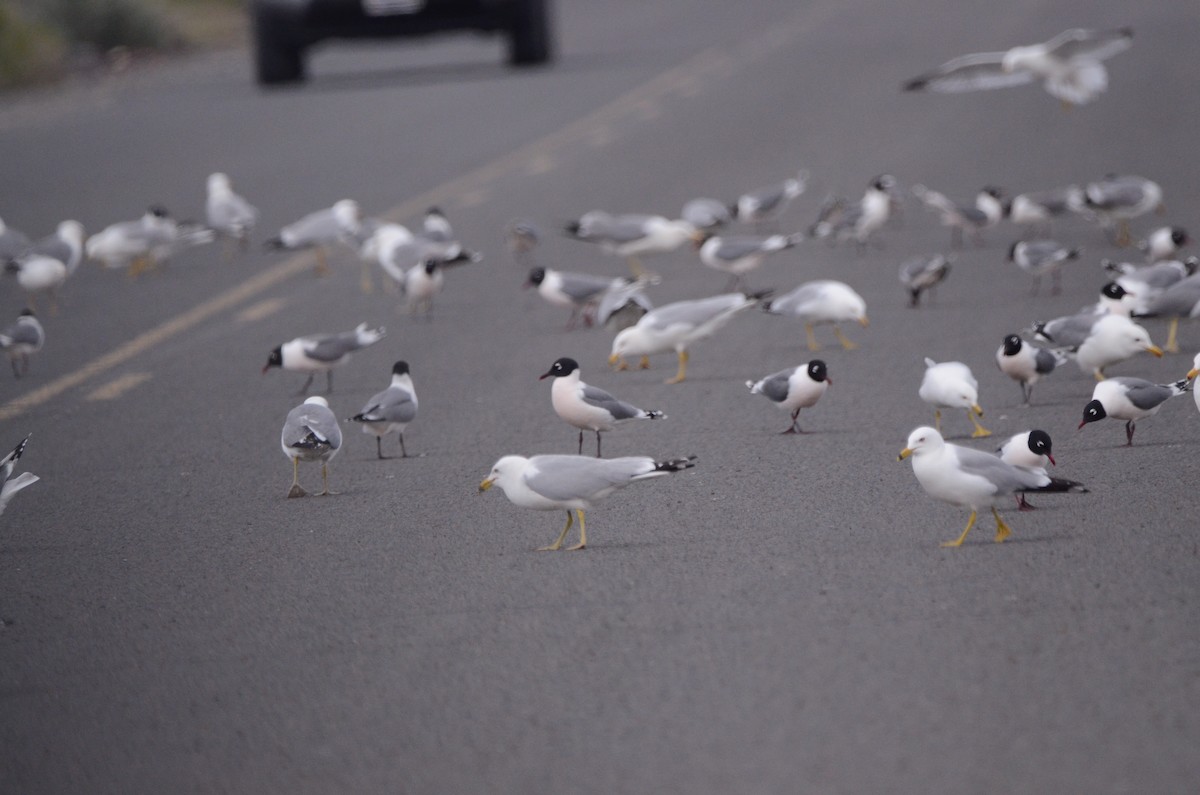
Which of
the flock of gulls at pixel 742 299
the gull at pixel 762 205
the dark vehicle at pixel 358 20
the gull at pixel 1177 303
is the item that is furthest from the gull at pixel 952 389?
the dark vehicle at pixel 358 20

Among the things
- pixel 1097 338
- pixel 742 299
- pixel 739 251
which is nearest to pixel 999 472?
pixel 1097 338

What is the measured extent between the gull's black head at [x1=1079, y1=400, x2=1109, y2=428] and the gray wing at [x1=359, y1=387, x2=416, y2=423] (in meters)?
3.27

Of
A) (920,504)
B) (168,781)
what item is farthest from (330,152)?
(168,781)

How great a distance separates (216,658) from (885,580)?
2.36 meters

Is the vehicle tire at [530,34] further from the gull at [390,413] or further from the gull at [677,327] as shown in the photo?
the gull at [390,413]

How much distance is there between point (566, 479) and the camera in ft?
23.4

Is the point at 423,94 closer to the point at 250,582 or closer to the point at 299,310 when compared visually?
the point at 299,310

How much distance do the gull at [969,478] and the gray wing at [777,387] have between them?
6.93 ft

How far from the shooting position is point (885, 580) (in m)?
6.44

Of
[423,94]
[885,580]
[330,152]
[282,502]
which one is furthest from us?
[423,94]

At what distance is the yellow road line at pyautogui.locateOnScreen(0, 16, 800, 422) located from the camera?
466 inches

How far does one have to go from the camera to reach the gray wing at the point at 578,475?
7.09 m

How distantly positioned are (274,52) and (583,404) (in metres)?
22.2

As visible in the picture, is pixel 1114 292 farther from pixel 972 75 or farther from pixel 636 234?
pixel 972 75
